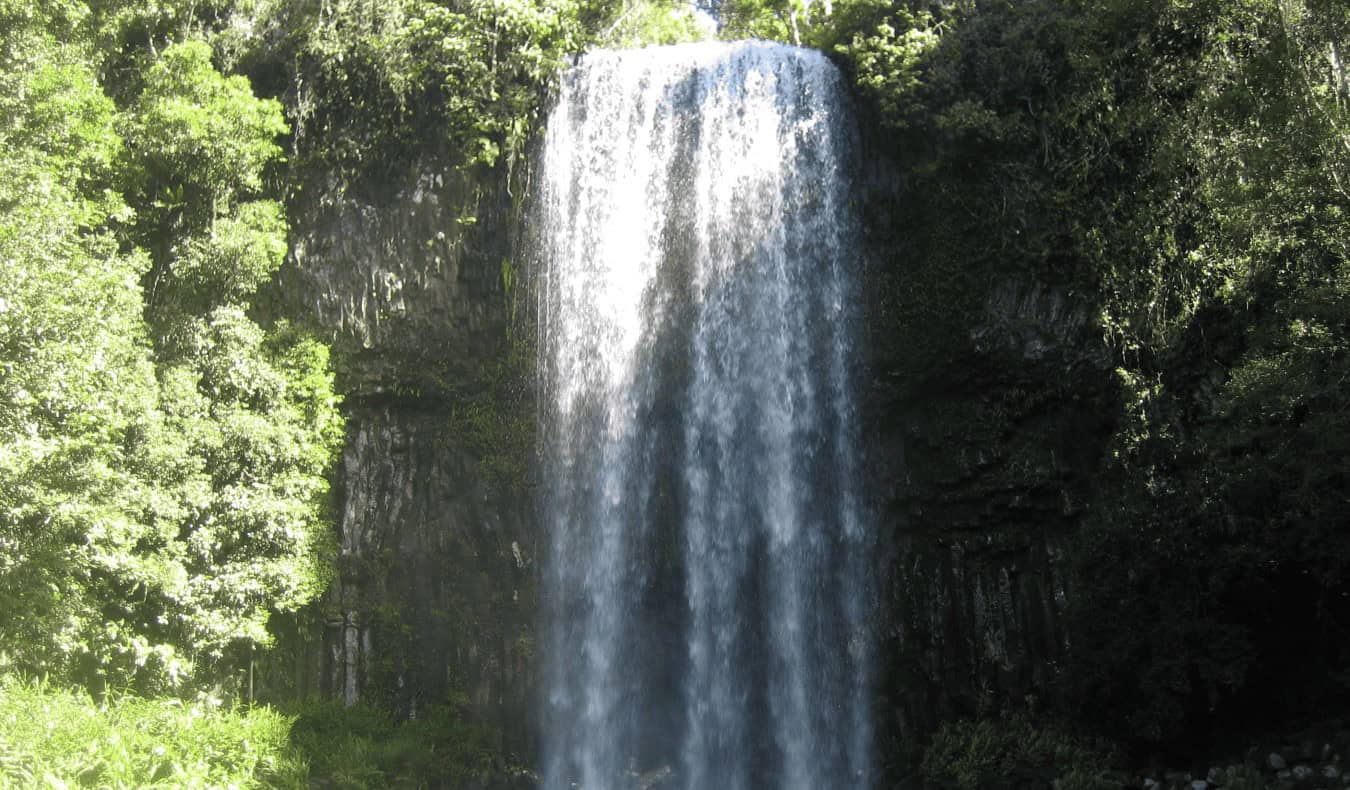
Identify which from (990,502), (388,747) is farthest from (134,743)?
(990,502)

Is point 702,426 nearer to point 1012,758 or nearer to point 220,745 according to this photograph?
point 1012,758

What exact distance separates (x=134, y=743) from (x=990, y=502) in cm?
974

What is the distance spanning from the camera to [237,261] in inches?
567

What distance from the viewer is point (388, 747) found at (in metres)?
12.9

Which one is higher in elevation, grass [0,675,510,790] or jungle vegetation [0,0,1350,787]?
jungle vegetation [0,0,1350,787]

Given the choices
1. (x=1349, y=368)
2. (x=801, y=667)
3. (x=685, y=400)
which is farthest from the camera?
(x=685, y=400)

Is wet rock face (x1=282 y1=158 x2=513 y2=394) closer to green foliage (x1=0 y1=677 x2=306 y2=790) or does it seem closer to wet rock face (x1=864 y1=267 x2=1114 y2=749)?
green foliage (x1=0 y1=677 x2=306 y2=790)

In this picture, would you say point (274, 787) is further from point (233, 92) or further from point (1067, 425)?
point (1067, 425)

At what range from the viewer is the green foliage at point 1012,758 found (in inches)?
445

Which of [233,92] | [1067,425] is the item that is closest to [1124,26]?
Answer: [1067,425]

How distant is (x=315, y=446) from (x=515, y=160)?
4544 millimetres

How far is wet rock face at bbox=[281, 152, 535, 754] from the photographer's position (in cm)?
1405

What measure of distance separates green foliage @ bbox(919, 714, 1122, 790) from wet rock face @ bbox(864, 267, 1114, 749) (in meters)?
0.34

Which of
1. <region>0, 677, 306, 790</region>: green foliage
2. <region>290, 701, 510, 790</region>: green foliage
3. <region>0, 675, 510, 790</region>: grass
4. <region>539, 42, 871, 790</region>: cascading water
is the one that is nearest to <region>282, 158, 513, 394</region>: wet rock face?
<region>539, 42, 871, 790</region>: cascading water
